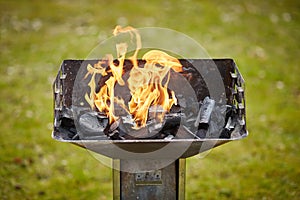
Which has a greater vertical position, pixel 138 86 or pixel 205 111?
pixel 138 86

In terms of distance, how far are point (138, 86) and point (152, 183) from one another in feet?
2.10

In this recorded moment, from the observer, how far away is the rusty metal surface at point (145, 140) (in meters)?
2.90

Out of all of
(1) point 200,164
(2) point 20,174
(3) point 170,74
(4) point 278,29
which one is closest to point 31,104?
(2) point 20,174

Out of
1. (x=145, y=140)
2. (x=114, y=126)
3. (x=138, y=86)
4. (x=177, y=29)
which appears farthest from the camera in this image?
(x=177, y=29)

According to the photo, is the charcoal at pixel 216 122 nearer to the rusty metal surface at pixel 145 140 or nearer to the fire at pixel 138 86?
the rusty metal surface at pixel 145 140

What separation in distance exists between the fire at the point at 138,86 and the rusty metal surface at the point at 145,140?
11 centimetres

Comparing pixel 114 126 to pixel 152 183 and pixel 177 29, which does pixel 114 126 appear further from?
A: pixel 177 29

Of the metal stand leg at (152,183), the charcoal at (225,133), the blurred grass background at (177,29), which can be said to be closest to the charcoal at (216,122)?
the charcoal at (225,133)

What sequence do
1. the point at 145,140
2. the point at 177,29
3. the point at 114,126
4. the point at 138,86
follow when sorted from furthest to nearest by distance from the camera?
1. the point at 177,29
2. the point at 138,86
3. the point at 114,126
4. the point at 145,140

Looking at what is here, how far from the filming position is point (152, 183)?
332 cm

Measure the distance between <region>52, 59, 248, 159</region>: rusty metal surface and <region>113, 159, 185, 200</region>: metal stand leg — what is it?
210 millimetres

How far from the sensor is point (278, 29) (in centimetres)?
754

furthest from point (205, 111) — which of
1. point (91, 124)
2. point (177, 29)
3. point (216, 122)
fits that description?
point (177, 29)

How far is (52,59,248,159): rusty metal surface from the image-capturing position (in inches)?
114
